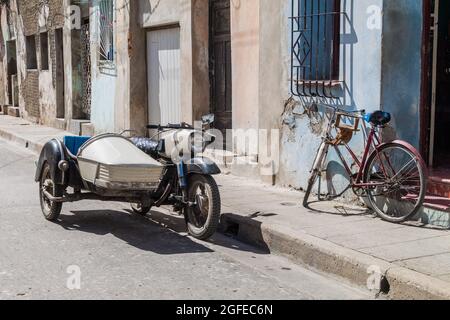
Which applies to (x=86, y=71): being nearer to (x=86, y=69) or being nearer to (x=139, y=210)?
(x=86, y=69)

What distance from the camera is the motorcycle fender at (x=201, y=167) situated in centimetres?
602

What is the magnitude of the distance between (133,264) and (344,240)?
1.89 metres

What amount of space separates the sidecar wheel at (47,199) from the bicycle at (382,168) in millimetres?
2903

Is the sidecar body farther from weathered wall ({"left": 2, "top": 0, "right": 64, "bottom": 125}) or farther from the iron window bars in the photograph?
weathered wall ({"left": 2, "top": 0, "right": 64, "bottom": 125})

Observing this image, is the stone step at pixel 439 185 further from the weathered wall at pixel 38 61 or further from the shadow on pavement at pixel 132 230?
the weathered wall at pixel 38 61

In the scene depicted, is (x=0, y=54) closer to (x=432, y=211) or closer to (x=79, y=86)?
→ (x=79, y=86)

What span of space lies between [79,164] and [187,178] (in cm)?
118

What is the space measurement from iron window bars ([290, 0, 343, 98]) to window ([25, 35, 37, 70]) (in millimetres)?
14953

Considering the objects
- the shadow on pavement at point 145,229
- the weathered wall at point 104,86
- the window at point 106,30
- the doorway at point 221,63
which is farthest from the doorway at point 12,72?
the shadow on pavement at point 145,229

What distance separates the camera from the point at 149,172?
606 centimetres

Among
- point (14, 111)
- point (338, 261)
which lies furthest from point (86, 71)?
point (338, 261)

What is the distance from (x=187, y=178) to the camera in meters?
6.27

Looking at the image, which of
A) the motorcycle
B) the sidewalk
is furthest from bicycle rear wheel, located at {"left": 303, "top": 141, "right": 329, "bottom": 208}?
the motorcycle
